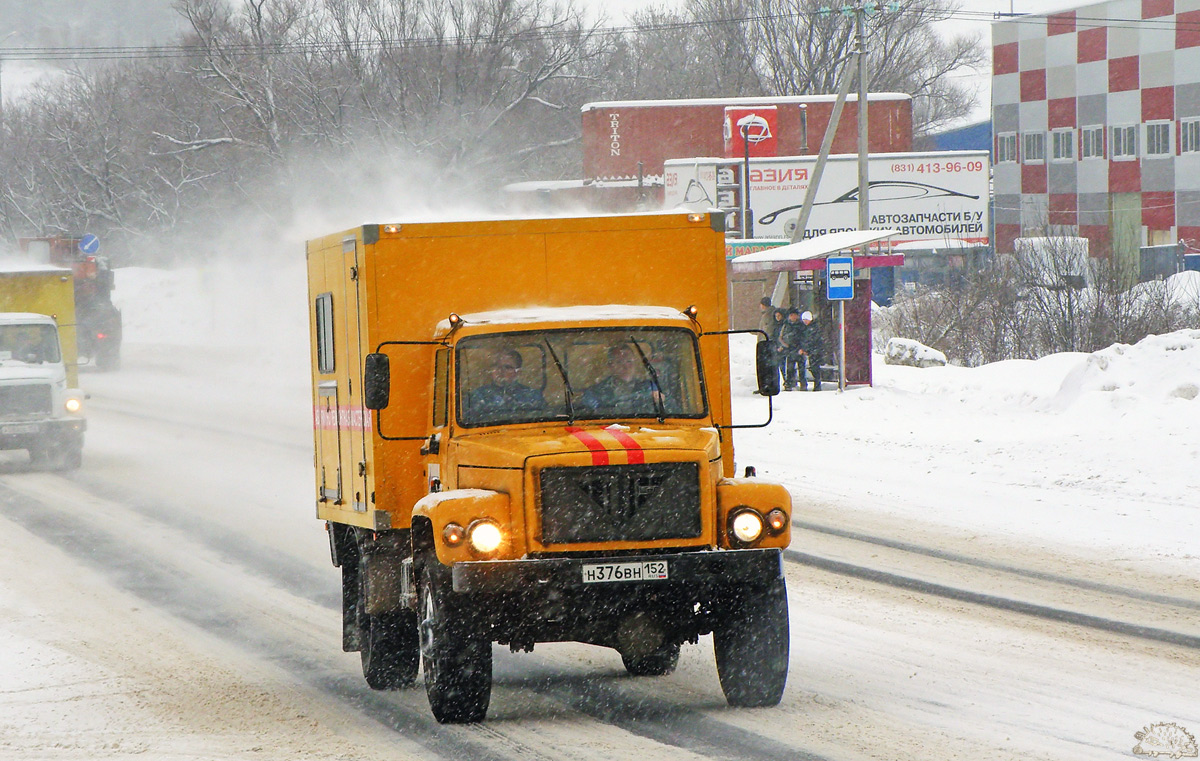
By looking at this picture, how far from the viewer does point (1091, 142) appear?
2507 inches

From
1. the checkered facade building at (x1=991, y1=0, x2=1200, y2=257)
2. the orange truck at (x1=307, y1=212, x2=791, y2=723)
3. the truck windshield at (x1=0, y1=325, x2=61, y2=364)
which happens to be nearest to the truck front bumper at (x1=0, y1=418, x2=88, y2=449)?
the truck windshield at (x1=0, y1=325, x2=61, y2=364)

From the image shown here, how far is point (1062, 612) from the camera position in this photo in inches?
395

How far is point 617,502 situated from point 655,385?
0.93 meters

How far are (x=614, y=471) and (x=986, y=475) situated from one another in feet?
35.0

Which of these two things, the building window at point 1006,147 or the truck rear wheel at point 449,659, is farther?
the building window at point 1006,147

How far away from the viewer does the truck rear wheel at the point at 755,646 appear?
7.27 meters

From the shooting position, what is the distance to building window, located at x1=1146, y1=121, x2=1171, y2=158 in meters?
60.8

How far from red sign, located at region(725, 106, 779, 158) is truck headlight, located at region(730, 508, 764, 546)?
5165 centimetres

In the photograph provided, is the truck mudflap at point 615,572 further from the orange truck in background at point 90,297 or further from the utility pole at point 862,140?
the orange truck in background at point 90,297

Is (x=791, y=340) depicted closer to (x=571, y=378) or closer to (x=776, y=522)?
(x=571, y=378)

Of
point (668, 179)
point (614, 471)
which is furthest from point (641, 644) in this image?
point (668, 179)

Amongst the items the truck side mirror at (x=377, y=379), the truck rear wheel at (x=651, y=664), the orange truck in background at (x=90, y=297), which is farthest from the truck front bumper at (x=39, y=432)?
the orange truck in background at (x=90, y=297)

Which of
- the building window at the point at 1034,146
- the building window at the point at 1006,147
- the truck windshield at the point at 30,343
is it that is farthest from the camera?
the building window at the point at 1006,147

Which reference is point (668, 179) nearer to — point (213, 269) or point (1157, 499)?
point (213, 269)
